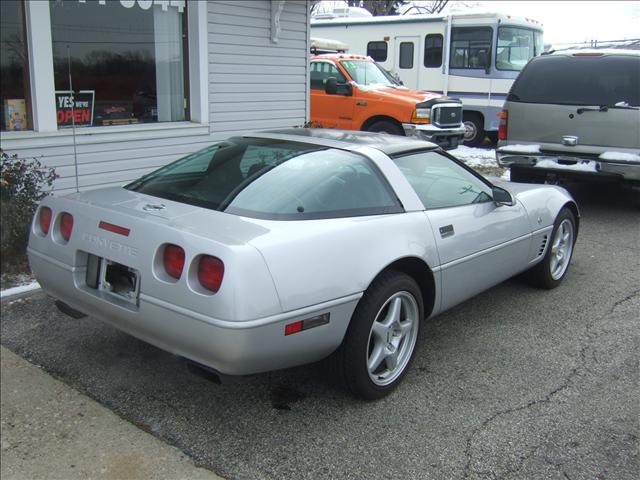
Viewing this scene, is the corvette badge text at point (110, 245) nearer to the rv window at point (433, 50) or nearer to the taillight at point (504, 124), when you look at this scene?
the taillight at point (504, 124)

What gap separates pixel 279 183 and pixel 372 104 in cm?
911

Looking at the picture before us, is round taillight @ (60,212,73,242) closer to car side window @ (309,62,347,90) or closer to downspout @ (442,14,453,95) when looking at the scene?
car side window @ (309,62,347,90)

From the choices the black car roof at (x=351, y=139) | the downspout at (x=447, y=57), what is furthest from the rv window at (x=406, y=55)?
the black car roof at (x=351, y=139)

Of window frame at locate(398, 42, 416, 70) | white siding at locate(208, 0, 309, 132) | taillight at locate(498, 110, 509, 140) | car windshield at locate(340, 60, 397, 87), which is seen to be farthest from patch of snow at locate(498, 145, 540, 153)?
window frame at locate(398, 42, 416, 70)

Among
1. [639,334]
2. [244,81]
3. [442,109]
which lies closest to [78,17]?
[244,81]

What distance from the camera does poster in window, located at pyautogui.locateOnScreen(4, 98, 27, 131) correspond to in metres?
6.54

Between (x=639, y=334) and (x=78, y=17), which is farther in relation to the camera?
(x=78, y=17)

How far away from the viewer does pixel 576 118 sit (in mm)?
7836

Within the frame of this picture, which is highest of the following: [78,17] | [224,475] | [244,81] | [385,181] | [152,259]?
[78,17]

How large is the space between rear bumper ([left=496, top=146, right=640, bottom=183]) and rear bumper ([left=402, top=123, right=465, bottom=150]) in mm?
3474

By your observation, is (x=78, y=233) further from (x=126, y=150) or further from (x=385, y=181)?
(x=126, y=150)

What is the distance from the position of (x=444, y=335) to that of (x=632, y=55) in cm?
519

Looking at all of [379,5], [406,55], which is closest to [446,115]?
[406,55]

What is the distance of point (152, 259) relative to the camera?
3014mm
